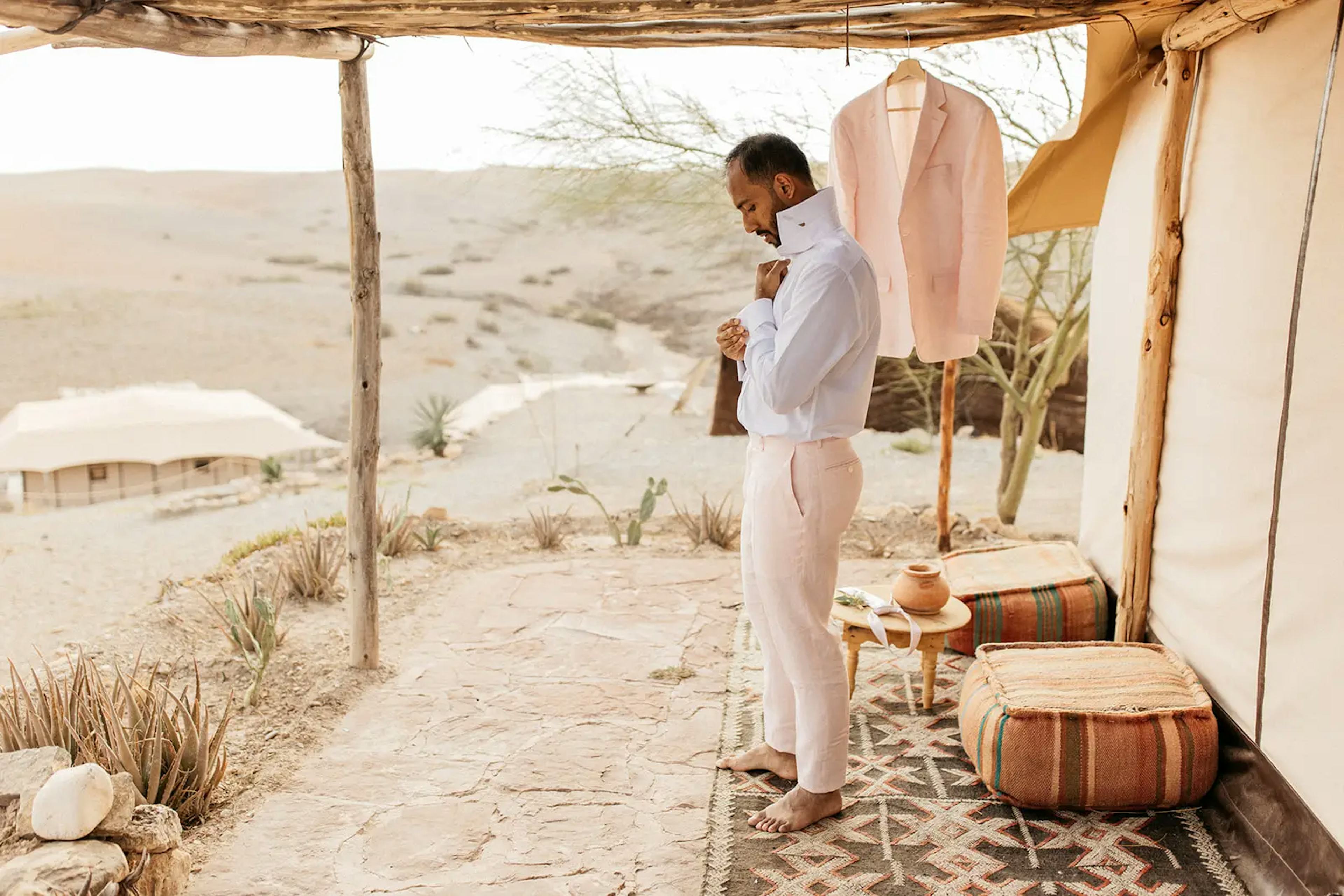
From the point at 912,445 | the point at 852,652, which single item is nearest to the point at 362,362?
the point at 852,652

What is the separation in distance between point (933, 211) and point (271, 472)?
8.41 m

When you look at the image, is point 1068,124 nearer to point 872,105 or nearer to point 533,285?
point 872,105

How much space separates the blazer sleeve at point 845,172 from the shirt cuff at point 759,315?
32.5 inches

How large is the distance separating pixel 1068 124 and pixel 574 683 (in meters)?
3.13

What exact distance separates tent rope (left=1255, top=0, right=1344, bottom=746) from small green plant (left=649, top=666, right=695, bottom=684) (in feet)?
6.65

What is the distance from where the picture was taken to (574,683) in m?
4.08

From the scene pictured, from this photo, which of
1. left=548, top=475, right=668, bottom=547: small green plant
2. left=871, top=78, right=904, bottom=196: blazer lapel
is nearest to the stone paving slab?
left=548, top=475, right=668, bottom=547: small green plant

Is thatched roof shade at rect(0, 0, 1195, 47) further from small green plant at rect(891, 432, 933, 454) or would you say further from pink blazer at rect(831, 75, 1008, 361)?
small green plant at rect(891, 432, 933, 454)

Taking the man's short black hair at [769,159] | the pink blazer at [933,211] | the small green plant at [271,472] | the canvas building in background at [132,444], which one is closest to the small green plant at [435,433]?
the canvas building in background at [132,444]

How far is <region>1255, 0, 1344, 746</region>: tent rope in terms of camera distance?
2.59 metres

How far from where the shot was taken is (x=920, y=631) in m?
3.49

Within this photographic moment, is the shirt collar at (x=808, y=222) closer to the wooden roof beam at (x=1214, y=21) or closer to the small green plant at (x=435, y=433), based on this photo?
the wooden roof beam at (x=1214, y=21)

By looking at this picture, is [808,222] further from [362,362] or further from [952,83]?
[952,83]

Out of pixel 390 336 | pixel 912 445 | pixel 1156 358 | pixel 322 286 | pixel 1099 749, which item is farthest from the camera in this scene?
pixel 322 286
